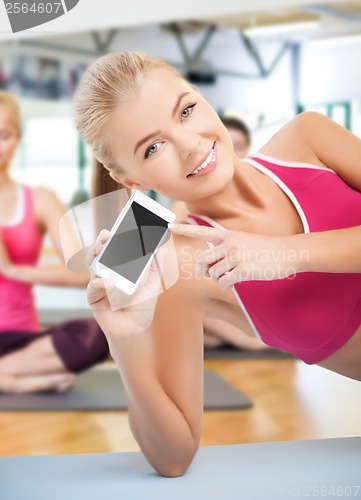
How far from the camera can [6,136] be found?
1778 millimetres

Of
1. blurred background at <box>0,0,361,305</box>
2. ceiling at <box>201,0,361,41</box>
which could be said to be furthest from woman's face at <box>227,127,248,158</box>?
ceiling at <box>201,0,361,41</box>

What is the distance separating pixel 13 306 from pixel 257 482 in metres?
1.21

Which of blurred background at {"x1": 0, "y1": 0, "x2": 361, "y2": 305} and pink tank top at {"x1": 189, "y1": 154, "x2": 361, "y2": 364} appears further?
blurred background at {"x1": 0, "y1": 0, "x2": 361, "y2": 305}

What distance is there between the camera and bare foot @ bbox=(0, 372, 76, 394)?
1845mm

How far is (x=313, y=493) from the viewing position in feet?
2.53

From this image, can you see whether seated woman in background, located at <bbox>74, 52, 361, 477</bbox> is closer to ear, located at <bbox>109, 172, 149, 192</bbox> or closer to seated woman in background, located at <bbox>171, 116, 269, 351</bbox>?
ear, located at <bbox>109, 172, 149, 192</bbox>

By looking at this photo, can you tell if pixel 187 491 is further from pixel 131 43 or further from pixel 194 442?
pixel 131 43

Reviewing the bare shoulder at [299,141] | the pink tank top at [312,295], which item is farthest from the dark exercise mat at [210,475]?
the bare shoulder at [299,141]

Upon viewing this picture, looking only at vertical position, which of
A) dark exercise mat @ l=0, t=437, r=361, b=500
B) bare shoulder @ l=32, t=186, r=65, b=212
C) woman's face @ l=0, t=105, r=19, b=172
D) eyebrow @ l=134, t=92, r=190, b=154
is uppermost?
eyebrow @ l=134, t=92, r=190, b=154

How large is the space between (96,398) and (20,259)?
0.42 metres

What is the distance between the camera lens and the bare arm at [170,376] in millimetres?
769

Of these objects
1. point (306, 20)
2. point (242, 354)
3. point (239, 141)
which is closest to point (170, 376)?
point (242, 354)

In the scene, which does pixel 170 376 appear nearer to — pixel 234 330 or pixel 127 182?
pixel 127 182

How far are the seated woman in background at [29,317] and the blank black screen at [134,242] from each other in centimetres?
115
